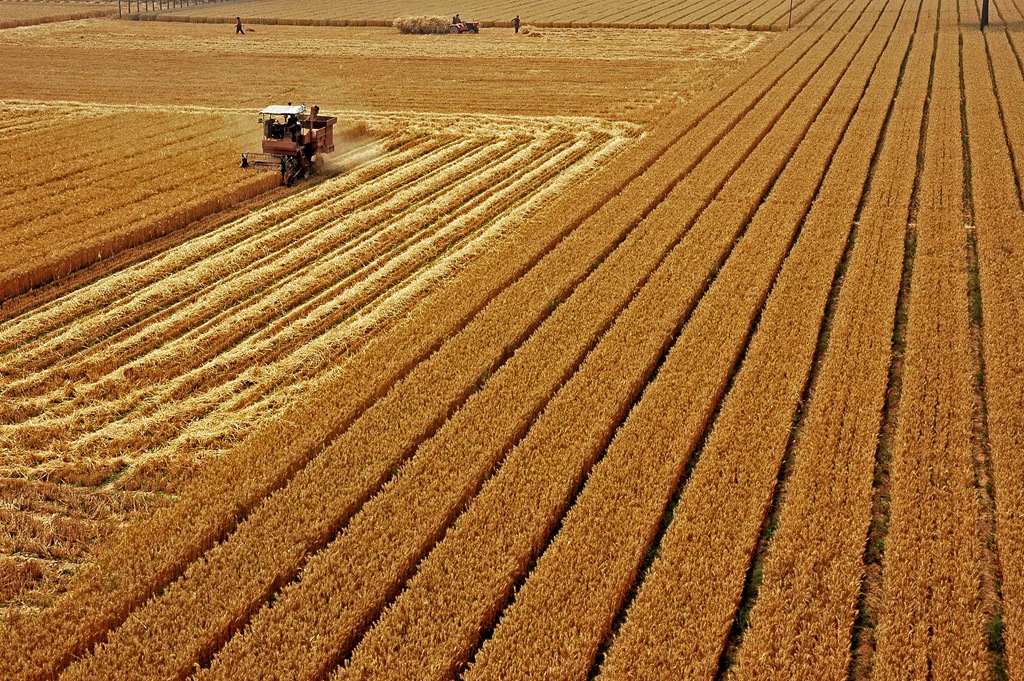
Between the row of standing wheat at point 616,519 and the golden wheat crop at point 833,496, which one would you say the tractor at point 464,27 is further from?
the row of standing wheat at point 616,519

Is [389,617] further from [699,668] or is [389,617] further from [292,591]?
[699,668]

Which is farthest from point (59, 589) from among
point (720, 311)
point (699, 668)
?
point (720, 311)

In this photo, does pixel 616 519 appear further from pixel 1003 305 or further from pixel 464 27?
pixel 464 27

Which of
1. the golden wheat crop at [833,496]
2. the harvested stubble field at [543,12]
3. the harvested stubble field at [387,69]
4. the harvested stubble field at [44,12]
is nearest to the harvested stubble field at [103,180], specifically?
the harvested stubble field at [387,69]

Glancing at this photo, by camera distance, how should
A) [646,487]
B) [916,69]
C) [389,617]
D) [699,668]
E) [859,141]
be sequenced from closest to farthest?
[699,668], [389,617], [646,487], [859,141], [916,69]

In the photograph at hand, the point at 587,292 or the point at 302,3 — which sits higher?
the point at 302,3

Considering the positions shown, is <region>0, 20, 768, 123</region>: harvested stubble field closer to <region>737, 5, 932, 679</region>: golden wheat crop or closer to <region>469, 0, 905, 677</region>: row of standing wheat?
<region>737, 5, 932, 679</region>: golden wheat crop

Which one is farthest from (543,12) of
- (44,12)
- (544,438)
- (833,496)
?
(833,496)
